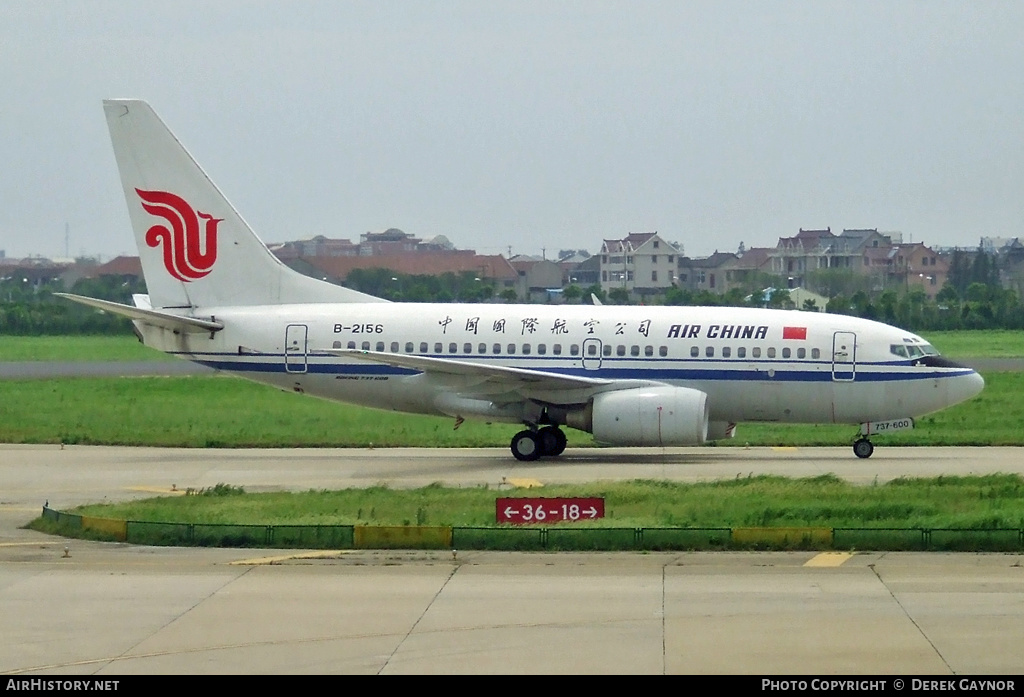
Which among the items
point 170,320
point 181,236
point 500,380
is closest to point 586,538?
point 500,380

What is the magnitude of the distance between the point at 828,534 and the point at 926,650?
6413 mm

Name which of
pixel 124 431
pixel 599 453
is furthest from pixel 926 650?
pixel 124 431

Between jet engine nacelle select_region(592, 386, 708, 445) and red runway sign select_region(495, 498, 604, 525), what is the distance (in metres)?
9.35

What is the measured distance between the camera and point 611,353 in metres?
32.5

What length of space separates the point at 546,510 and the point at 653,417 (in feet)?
32.1

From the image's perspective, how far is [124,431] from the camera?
3809 centimetres

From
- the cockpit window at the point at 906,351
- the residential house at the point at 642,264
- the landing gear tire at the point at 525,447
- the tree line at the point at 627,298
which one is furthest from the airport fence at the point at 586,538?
the residential house at the point at 642,264

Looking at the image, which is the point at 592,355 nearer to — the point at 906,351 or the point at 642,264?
the point at 906,351

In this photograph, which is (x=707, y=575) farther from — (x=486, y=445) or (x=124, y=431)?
(x=124, y=431)

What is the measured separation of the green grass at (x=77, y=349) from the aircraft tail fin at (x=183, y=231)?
26.3m

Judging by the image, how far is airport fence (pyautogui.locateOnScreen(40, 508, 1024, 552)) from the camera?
19734mm

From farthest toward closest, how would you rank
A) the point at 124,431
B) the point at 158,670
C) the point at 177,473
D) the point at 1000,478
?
the point at 124,431
the point at 177,473
the point at 1000,478
the point at 158,670

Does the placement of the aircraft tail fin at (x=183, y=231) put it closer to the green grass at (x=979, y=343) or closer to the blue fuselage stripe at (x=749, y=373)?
the blue fuselage stripe at (x=749, y=373)

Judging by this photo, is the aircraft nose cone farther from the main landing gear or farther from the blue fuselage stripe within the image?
the main landing gear
